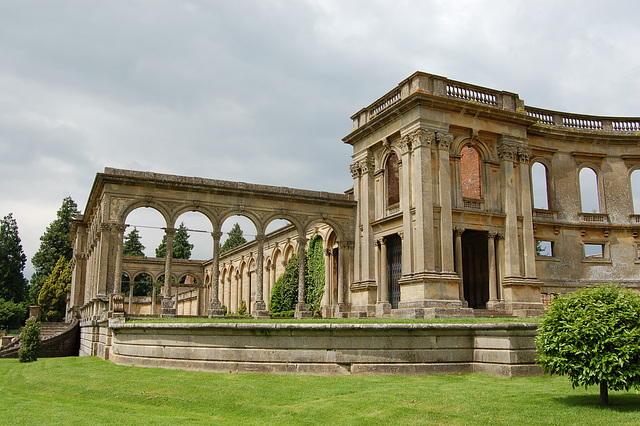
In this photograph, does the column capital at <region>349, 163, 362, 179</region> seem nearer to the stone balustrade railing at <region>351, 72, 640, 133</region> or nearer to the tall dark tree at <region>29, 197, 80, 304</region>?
the stone balustrade railing at <region>351, 72, 640, 133</region>

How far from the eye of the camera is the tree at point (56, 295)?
2028 inches

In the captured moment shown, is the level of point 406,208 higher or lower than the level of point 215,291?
higher

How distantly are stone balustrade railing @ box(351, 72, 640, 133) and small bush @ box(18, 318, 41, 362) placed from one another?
1840 cm

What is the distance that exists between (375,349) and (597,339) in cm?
541

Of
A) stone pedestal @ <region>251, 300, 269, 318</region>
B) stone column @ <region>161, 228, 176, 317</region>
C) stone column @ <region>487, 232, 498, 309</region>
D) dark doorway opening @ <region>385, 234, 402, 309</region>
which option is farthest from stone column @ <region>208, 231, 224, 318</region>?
stone column @ <region>487, 232, 498, 309</region>

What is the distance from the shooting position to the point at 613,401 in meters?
10.5

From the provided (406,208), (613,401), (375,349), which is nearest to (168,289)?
(406,208)

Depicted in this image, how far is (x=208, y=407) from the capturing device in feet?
36.4

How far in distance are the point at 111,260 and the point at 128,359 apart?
8.95 m

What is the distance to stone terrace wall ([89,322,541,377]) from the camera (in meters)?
13.3

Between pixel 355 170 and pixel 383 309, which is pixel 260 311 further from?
pixel 355 170

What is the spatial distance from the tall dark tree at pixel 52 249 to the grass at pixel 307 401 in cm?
4970

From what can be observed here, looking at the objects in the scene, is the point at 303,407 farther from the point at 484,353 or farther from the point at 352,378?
the point at 484,353

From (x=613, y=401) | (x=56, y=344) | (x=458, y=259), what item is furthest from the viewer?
(x=56, y=344)
